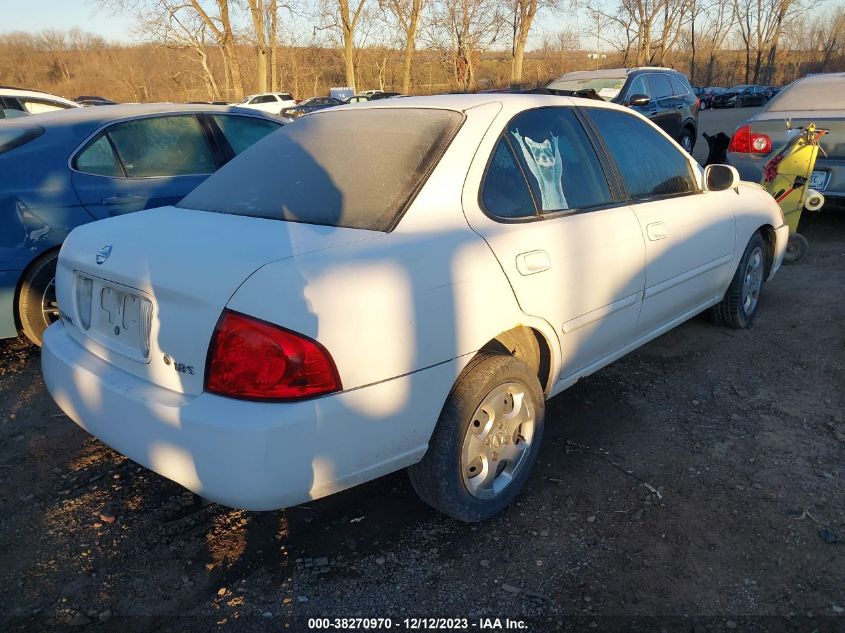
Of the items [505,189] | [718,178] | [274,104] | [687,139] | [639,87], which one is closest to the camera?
[505,189]

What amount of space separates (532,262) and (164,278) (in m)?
1.33

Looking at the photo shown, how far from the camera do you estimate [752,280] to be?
4438mm

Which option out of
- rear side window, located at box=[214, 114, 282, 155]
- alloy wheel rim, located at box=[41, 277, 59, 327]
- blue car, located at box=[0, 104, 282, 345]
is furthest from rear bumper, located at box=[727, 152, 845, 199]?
alloy wheel rim, located at box=[41, 277, 59, 327]

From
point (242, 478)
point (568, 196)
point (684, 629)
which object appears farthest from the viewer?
point (568, 196)

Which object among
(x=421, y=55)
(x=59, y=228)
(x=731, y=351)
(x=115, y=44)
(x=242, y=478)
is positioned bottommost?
(x=731, y=351)

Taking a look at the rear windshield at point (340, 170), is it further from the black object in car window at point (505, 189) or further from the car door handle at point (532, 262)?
the car door handle at point (532, 262)

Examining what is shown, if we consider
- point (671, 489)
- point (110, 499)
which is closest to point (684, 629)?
point (671, 489)

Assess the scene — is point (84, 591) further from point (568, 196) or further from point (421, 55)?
point (421, 55)

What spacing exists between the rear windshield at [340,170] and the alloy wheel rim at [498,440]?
0.80 metres

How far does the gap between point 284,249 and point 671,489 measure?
→ 1900mm

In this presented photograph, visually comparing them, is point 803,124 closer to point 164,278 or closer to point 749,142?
point 749,142

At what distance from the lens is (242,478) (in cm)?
188

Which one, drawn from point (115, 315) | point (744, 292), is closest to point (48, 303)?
point (115, 315)

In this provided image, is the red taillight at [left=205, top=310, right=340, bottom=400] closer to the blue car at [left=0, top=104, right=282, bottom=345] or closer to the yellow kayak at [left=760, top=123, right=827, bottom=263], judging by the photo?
the blue car at [left=0, top=104, right=282, bottom=345]
